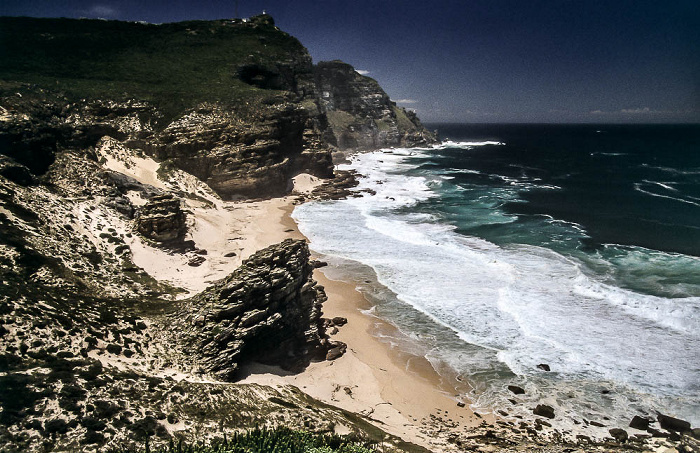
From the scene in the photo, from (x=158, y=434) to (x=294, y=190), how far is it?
49.7 meters

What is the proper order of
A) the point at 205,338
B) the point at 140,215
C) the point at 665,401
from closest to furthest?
the point at 205,338 → the point at 665,401 → the point at 140,215

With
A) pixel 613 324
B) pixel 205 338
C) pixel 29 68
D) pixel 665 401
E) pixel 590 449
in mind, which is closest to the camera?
pixel 590 449

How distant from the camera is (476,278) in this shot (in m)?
31.9

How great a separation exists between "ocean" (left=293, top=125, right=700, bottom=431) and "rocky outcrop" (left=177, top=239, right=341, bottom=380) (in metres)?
5.99

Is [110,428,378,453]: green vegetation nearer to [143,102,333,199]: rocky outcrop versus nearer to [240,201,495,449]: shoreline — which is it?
[240,201,495,449]: shoreline

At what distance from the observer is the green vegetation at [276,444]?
1106 centimetres

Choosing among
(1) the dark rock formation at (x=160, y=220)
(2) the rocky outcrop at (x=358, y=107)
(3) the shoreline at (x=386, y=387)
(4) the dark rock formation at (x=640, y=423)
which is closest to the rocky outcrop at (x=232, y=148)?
(1) the dark rock formation at (x=160, y=220)

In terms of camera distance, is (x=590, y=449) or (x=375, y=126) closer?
(x=590, y=449)

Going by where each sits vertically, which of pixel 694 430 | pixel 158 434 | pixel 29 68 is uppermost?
pixel 29 68

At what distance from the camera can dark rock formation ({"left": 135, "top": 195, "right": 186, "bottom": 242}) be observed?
97.1 feet

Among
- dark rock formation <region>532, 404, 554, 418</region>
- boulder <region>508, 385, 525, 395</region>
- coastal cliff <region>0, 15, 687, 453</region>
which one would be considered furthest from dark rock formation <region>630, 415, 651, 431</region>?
boulder <region>508, 385, 525, 395</region>

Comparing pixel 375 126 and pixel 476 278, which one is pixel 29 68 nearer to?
pixel 476 278

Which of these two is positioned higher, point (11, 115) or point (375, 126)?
point (375, 126)

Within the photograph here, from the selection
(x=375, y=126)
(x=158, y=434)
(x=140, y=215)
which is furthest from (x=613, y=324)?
(x=375, y=126)
